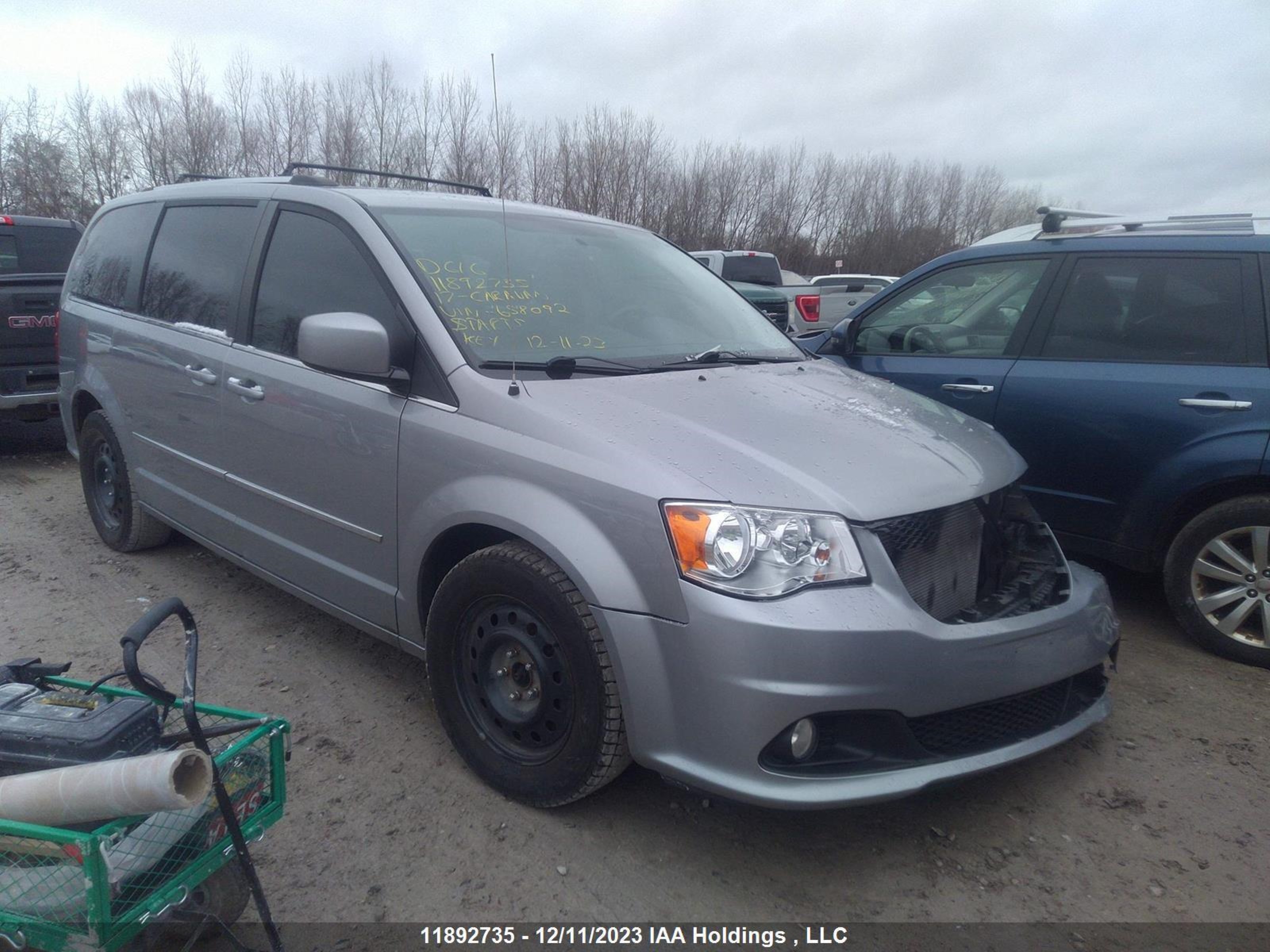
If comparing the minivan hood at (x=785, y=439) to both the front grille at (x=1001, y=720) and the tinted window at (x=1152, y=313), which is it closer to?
the front grille at (x=1001, y=720)

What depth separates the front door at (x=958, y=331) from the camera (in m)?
4.43

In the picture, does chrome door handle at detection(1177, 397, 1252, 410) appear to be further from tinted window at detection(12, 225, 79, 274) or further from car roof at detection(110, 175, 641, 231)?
tinted window at detection(12, 225, 79, 274)

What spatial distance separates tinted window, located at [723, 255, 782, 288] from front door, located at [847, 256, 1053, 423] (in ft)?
38.6

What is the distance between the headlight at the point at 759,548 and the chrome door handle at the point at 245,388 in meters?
1.97

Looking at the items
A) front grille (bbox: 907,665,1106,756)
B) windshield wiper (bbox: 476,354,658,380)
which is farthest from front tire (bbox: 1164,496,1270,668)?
windshield wiper (bbox: 476,354,658,380)

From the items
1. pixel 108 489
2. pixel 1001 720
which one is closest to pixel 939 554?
pixel 1001 720

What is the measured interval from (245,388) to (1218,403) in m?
3.91

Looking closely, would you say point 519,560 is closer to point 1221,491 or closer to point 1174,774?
point 1174,774

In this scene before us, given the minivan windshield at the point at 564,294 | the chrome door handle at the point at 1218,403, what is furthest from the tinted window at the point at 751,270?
the chrome door handle at the point at 1218,403

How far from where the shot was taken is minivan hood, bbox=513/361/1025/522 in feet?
7.89

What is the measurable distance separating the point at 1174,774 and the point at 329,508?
3.06 metres

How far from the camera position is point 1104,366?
13.4ft

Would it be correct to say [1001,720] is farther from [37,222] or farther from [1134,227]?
[37,222]

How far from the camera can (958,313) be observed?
479 centimetres
